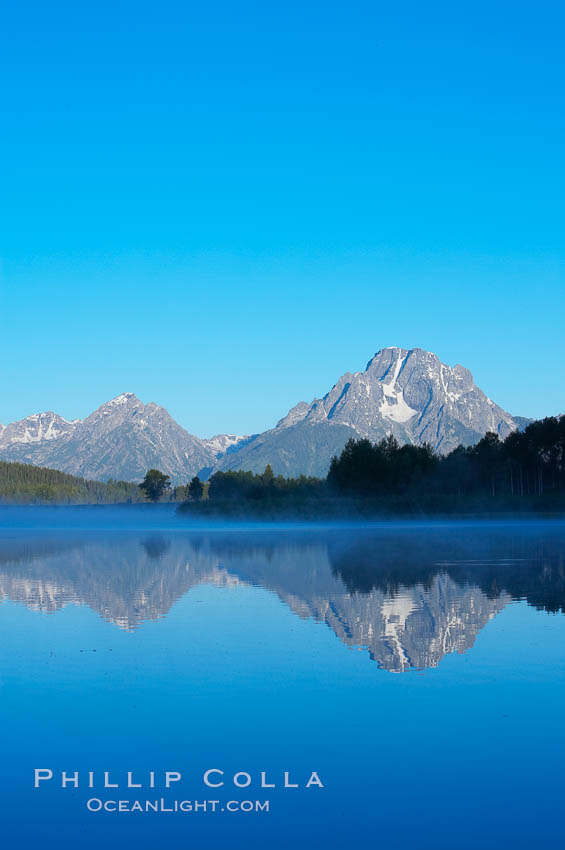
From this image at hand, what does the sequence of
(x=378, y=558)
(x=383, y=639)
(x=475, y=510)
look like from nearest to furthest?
(x=383, y=639) < (x=378, y=558) < (x=475, y=510)

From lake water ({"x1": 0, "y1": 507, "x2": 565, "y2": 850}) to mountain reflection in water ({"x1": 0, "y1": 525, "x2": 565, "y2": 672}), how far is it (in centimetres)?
15

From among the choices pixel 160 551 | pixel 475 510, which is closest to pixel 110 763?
pixel 160 551

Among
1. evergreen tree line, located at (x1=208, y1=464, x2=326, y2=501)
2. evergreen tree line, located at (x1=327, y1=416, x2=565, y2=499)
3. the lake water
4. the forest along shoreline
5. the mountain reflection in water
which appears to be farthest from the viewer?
evergreen tree line, located at (x1=208, y1=464, x2=326, y2=501)

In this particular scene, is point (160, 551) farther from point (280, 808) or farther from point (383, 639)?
point (280, 808)

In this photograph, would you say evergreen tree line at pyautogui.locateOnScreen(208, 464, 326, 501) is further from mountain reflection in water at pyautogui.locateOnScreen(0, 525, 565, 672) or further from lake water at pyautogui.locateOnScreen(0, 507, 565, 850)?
lake water at pyautogui.locateOnScreen(0, 507, 565, 850)

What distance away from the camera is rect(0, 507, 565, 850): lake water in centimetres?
832

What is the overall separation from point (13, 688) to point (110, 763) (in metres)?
4.16

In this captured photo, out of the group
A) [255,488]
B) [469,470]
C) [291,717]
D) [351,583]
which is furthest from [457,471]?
[291,717]

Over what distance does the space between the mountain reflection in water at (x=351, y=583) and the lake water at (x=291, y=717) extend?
6.0 inches

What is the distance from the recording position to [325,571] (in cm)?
3145

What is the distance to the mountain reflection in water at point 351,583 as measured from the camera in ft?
58.0

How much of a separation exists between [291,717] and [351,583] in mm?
15333

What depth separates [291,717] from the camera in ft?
37.7

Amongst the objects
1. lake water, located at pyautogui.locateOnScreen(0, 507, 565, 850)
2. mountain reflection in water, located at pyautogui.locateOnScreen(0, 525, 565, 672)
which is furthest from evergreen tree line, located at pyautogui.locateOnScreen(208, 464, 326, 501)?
lake water, located at pyautogui.locateOnScreen(0, 507, 565, 850)
